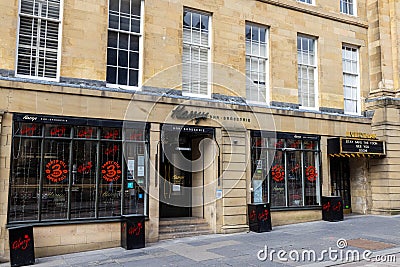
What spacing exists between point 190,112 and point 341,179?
829 cm

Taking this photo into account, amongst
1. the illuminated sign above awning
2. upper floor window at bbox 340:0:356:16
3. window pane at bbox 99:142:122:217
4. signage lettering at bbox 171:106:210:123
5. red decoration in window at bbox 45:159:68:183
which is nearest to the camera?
red decoration in window at bbox 45:159:68:183

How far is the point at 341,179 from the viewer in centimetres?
1622

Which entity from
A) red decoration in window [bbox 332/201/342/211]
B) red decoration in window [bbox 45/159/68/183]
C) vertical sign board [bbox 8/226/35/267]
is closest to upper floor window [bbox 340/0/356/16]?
red decoration in window [bbox 332/201/342/211]

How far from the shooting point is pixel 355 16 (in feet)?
54.0

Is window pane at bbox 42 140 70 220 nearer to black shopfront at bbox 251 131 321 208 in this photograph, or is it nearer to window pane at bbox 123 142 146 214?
window pane at bbox 123 142 146 214

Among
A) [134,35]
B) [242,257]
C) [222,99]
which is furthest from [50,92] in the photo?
[242,257]

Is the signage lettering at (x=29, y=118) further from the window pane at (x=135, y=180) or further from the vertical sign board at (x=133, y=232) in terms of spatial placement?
the vertical sign board at (x=133, y=232)

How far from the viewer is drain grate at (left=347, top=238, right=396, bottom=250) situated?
9.47 metres

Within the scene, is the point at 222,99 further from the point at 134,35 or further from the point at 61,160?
the point at 61,160

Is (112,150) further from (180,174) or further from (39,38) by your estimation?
(39,38)

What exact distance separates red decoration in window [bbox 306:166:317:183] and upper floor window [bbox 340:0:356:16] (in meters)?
7.27

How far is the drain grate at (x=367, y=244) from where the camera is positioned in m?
9.47

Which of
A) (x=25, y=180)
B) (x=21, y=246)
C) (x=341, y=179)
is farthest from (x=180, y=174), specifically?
(x=341, y=179)

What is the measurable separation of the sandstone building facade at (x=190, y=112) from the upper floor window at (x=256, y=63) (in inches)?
1.9
